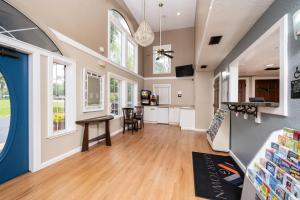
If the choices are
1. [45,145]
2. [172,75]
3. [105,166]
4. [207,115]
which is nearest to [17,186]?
[45,145]

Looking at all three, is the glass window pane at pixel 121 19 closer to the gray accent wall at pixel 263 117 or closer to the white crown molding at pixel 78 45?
the white crown molding at pixel 78 45

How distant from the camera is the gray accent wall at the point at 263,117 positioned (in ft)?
4.20

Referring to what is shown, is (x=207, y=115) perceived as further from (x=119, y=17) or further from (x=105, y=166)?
(x=119, y=17)

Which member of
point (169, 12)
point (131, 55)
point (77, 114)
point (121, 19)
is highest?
point (169, 12)

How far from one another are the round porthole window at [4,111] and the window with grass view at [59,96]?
730 mm

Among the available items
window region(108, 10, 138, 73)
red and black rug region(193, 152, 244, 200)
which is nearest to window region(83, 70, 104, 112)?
window region(108, 10, 138, 73)

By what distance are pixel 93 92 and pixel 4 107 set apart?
1829 mm

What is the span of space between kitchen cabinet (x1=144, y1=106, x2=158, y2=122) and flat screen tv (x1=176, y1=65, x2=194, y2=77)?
2213mm

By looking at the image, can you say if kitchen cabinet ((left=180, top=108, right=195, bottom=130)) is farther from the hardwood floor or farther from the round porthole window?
the round porthole window

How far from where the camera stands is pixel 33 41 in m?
2.30

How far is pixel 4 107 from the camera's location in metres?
2.06

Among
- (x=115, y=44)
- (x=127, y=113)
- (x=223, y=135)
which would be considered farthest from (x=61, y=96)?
A: (x=223, y=135)

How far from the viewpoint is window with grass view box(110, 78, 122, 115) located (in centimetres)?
487

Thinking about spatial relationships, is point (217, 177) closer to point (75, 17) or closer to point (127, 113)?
point (127, 113)
